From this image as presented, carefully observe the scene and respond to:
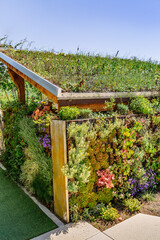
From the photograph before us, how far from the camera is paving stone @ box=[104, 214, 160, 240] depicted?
10.3ft

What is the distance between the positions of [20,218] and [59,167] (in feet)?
4.05

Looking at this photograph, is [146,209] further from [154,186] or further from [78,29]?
[78,29]

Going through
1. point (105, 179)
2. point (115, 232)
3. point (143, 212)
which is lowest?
point (143, 212)

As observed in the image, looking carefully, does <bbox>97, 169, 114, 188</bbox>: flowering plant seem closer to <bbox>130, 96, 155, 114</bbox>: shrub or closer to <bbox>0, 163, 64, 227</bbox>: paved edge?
<bbox>0, 163, 64, 227</bbox>: paved edge

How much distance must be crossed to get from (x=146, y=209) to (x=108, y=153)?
52.8 inches

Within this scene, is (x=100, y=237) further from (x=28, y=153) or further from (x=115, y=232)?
(x=28, y=153)

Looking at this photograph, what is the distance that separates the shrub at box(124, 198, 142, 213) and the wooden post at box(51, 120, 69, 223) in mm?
1234

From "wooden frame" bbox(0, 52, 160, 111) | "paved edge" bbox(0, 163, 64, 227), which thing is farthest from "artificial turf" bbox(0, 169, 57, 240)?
"wooden frame" bbox(0, 52, 160, 111)

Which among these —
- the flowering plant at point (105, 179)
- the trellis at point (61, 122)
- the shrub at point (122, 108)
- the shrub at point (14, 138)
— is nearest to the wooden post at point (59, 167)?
the trellis at point (61, 122)

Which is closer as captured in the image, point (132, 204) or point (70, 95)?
point (132, 204)

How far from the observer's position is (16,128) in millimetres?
5055

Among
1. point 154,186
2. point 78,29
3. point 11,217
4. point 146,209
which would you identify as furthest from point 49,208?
point 78,29

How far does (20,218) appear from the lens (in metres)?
3.76

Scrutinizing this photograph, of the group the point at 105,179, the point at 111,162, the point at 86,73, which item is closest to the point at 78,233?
the point at 105,179
